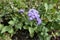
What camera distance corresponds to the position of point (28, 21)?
382 cm

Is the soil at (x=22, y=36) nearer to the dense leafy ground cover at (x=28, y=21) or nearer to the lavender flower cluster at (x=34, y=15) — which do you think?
the dense leafy ground cover at (x=28, y=21)

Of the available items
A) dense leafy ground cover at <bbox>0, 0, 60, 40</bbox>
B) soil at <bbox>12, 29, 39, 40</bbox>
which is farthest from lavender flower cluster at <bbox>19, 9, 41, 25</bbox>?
soil at <bbox>12, 29, 39, 40</bbox>

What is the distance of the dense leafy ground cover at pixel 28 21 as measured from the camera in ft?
12.4

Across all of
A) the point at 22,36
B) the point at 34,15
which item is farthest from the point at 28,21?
the point at 22,36

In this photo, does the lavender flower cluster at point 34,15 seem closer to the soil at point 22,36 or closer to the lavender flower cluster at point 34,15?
the lavender flower cluster at point 34,15

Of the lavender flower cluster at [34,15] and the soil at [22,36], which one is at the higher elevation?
the lavender flower cluster at [34,15]

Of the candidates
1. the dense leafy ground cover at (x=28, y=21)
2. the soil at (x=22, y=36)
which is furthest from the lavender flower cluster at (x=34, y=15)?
the soil at (x=22, y=36)

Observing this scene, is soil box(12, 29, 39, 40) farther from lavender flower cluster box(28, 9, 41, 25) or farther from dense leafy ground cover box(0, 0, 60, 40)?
lavender flower cluster box(28, 9, 41, 25)

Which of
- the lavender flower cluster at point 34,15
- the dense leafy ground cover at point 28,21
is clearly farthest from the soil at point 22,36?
the lavender flower cluster at point 34,15

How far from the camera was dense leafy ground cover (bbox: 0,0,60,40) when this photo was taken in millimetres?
3783

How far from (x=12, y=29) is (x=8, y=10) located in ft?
1.25

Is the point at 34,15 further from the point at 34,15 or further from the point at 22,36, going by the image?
the point at 22,36

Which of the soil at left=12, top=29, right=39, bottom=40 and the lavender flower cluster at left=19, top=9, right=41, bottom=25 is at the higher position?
the lavender flower cluster at left=19, top=9, right=41, bottom=25

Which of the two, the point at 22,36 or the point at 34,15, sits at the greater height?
the point at 34,15
